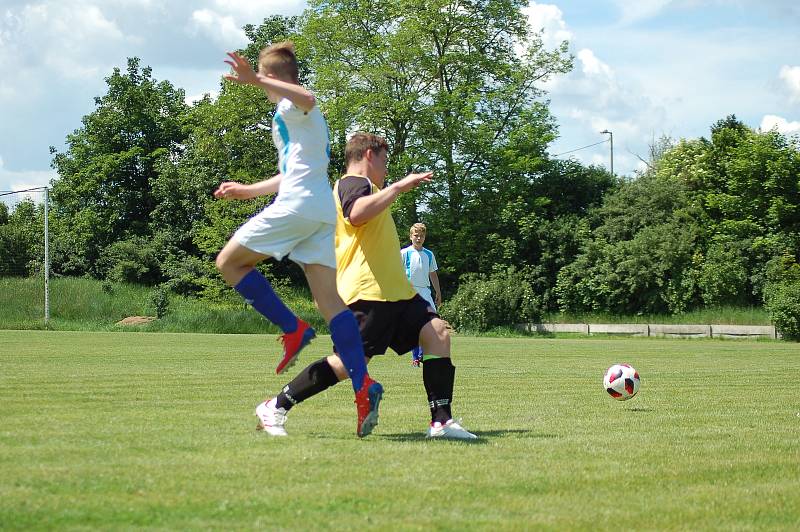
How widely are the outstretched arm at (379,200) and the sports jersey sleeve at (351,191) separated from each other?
63mm

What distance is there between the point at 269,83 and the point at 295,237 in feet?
3.07

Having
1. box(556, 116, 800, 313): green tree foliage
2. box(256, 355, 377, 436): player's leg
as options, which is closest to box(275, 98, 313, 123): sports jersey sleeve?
box(256, 355, 377, 436): player's leg

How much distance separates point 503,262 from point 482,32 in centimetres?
1120

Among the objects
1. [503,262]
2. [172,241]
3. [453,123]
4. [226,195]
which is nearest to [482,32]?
[453,123]

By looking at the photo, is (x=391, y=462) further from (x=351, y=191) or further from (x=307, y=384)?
(x=351, y=191)

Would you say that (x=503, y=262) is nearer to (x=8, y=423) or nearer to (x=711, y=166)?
(x=711, y=166)

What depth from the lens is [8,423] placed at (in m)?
6.46

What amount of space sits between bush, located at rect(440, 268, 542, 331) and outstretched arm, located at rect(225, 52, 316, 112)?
35307mm

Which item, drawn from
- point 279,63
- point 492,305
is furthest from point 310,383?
point 492,305

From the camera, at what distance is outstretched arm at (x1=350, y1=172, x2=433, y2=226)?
618 cm

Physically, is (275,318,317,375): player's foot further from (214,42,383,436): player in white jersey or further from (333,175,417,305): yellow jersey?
(333,175,417,305): yellow jersey

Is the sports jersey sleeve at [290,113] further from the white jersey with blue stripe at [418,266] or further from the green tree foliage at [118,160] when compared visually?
the green tree foliage at [118,160]

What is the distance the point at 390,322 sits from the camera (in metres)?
6.69

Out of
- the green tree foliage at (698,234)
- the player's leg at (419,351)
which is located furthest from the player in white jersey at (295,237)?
the green tree foliage at (698,234)
